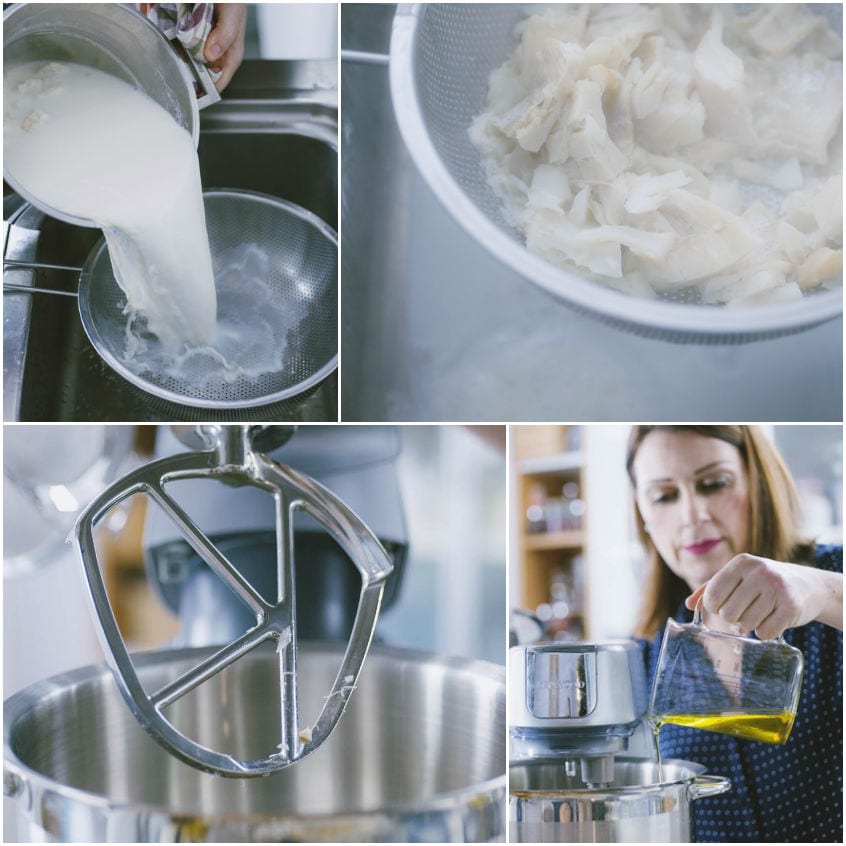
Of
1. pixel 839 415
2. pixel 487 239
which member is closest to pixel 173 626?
pixel 487 239

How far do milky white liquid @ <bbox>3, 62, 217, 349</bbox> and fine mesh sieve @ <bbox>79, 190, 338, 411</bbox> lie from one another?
3cm

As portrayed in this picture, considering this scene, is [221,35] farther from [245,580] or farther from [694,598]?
[694,598]

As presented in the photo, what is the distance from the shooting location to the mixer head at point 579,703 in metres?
0.85

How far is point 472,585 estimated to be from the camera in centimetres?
101

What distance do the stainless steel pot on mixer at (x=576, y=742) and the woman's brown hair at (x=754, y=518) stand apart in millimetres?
57

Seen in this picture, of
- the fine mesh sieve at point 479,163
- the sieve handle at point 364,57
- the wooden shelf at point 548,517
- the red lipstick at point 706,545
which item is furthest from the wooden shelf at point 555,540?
the sieve handle at point 364,57

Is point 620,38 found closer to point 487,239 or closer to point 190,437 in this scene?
point 487,239

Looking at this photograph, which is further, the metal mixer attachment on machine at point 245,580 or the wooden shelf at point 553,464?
the wooden shelf at point 553,464

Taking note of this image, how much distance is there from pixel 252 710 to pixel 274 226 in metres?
0.47

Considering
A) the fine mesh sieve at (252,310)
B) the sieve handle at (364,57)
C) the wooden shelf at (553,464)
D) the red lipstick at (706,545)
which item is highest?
the sieve handle at (364,57)

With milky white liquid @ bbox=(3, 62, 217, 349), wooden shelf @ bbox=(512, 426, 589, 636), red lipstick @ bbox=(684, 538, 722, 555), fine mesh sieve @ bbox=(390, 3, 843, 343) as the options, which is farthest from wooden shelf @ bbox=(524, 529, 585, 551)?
milky white liquid @ bbox=(3, 62, 217, 349)

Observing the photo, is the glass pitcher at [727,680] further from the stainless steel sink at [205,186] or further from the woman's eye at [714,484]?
the stainless steel sink at [205,186]

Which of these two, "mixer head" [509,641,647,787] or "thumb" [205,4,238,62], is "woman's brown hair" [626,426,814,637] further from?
"thumb" [205,4,238,62]

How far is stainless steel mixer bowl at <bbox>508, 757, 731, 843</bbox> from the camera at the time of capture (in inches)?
30.9
